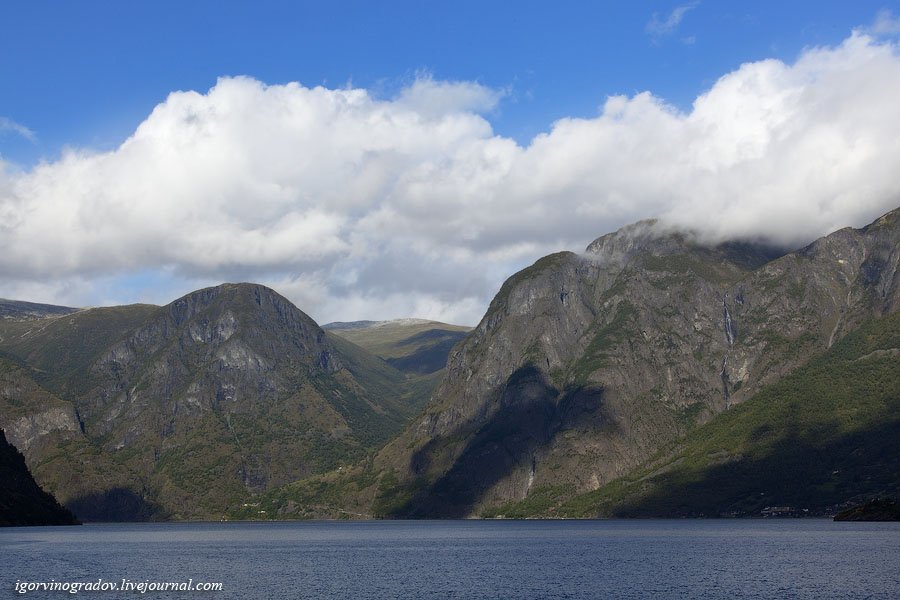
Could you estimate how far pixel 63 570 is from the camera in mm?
171125

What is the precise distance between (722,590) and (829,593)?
1478 cm

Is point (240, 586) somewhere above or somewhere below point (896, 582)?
above

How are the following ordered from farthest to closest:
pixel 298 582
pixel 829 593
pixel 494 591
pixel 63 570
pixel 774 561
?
1. pixel 774 561
2. pixel 63 570
3. pixel 298 582
4. pixel 494 591
5. pixel 829 593

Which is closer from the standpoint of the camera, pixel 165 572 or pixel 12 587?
pixel 12 587

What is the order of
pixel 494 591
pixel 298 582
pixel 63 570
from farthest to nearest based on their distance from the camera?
1. pixel 63 570
2. pixel 298 582
3. pixel 494 591

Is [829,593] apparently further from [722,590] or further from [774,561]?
[774,561]

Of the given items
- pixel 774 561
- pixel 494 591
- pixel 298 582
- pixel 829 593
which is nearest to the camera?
pixel 829 593

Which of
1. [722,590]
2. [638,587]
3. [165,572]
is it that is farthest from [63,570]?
[722,590]

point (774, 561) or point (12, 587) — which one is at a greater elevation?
point (12, 587)

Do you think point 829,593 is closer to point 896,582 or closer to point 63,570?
point 896,582

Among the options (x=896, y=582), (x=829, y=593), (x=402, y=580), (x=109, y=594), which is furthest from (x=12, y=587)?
(x=896, y=582)

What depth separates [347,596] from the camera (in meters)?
139

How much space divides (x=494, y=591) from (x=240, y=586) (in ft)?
135

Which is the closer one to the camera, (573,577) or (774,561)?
(573,577)
